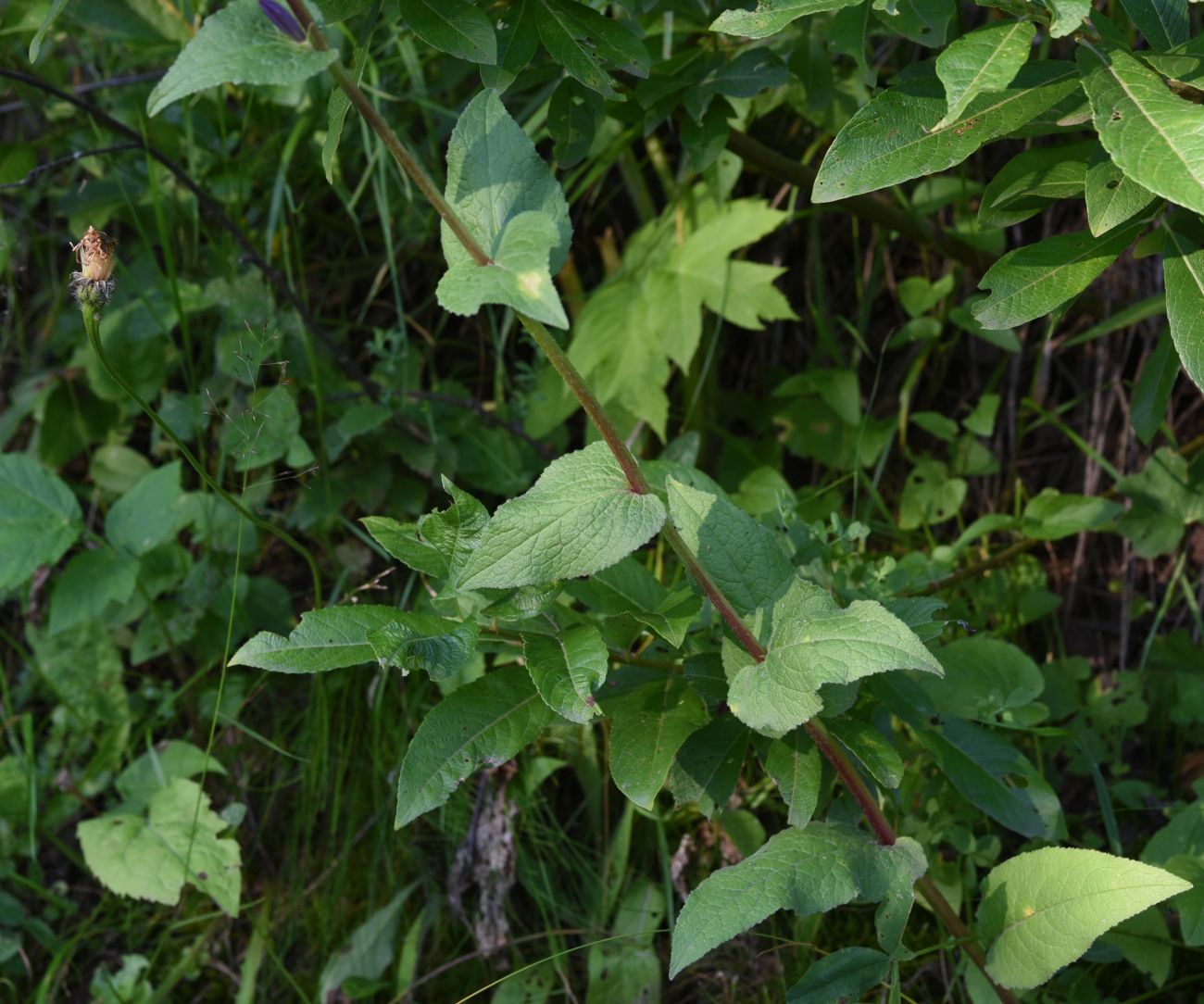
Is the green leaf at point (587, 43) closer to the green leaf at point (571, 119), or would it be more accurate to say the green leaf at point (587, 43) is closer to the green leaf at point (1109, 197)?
the green leaf at point (571, 119)

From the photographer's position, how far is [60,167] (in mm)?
2420

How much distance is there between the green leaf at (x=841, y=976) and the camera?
1.07m

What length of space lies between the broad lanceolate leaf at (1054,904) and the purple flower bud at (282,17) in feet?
3.24

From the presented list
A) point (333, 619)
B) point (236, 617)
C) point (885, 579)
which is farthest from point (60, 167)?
point (885, 579)

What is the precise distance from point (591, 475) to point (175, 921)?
1.26 m

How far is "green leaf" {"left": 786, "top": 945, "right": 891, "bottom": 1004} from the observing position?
107cm

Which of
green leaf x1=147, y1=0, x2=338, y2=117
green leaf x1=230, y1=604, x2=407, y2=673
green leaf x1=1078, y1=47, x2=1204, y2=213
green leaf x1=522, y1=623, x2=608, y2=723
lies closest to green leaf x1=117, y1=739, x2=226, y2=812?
green leaf x1=230, y1=604, x2=407, y2=673

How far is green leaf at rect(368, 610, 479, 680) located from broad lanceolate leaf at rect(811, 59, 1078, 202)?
20.0 inches

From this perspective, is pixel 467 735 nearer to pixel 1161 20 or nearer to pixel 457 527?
pixel 457 527

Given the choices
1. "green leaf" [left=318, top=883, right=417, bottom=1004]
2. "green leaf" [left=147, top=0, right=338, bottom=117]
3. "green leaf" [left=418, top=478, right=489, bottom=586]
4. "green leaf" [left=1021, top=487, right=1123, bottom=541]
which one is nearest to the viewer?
"green leaf" [left=147, top=0, right=338, bottom=117]

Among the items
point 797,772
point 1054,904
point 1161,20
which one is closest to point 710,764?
point 797,772

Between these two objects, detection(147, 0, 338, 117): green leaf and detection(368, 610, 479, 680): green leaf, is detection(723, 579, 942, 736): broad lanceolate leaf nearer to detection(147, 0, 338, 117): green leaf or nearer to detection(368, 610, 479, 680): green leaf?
detection(368, 610, 479, 680): green leaf

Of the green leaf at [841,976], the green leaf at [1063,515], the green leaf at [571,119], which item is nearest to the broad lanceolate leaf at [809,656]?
the green leaf at [841,976]

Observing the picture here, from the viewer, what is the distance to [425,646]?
985 millimetres
